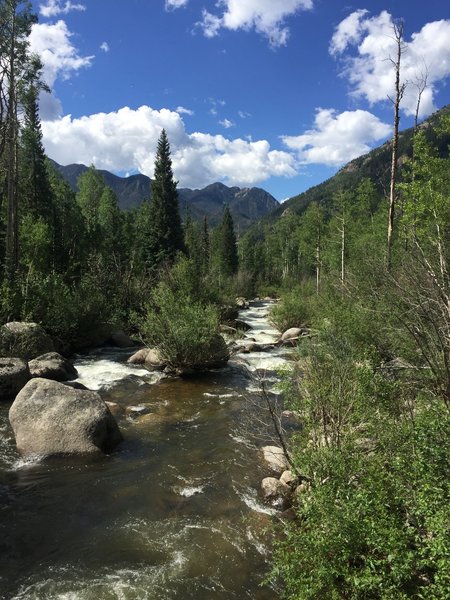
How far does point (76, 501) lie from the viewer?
26.8 ft

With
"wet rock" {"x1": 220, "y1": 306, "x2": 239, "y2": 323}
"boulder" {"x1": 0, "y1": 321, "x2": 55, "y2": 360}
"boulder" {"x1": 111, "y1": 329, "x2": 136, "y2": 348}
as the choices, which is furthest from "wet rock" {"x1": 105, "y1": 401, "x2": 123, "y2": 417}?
"wet rock" {"x1": 220, "y1": 306, "x2": 239, "y2": 323}

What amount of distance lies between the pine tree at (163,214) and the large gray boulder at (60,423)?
100 ft

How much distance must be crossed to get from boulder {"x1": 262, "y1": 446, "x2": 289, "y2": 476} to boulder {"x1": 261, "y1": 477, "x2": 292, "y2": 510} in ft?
1.75

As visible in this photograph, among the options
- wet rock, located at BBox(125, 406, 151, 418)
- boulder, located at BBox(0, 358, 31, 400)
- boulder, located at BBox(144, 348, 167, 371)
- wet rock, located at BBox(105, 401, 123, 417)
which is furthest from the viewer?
boulder, located at BBox(144, 348, 167, 371)

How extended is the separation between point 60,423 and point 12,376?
4.77 m

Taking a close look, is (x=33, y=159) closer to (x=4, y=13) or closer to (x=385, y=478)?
(x=4, y=13)

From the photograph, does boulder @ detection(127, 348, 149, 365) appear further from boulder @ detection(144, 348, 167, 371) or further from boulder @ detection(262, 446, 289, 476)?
boulder @ detection(262, 446, 289, 476)

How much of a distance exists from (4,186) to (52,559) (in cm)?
2841

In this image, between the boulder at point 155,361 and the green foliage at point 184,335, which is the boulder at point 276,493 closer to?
the green foliage at point 184,335

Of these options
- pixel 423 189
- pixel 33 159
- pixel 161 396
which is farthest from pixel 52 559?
pixel 33 159

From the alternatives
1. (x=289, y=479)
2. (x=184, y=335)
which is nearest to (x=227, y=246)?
(x=184, y=335)

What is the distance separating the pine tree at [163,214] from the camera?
1656 inches

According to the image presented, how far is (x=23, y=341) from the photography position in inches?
630

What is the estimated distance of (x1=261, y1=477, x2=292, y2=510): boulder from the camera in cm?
799
